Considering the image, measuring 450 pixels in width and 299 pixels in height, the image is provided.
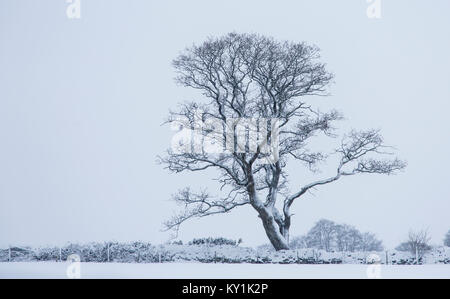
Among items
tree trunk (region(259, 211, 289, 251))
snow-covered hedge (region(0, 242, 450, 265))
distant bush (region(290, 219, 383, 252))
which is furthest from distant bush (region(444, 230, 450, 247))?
tree trunk (region(259, 211, 289, 251))

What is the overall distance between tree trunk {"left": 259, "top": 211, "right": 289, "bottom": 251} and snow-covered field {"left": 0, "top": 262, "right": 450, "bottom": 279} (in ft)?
5.30

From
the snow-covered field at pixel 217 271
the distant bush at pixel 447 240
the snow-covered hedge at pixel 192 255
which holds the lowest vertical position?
the snow-covered field at pixel 217 271

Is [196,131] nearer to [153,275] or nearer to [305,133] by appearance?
[305,133]

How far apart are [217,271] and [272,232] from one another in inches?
126

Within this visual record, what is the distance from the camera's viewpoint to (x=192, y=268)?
38.9 ft

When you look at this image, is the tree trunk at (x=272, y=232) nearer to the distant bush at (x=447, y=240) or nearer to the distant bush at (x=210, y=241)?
the distant bush at (x=210, y=241)

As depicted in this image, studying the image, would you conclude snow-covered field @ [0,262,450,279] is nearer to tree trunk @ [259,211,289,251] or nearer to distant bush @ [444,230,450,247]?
distant bush @ [444,230,450,247]

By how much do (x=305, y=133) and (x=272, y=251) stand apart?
252cm

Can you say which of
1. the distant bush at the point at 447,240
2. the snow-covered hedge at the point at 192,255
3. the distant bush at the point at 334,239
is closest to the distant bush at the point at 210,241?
the snow-covered hedge at the point at 192,255

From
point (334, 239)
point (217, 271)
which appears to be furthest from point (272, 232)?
point (217, 271)

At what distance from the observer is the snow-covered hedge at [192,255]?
1319 cm

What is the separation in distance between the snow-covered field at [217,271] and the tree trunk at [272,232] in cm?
162
